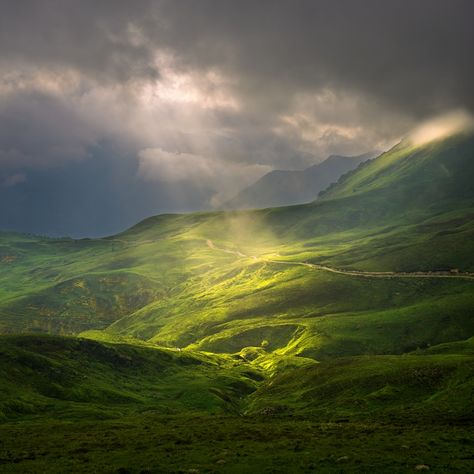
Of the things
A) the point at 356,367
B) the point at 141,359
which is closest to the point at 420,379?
the point at 356,367

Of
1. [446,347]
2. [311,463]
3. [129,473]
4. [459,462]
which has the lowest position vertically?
[446,347]

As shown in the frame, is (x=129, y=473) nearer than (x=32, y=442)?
Yes

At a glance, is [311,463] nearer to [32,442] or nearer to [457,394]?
[32,442]

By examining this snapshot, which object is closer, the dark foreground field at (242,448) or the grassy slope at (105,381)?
the dark foreground field at (242,448)

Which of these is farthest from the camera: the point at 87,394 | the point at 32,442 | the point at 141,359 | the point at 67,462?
the point at 141,359

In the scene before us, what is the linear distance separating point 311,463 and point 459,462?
15024 millimetres

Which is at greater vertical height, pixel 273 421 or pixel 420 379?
pixel 273 421

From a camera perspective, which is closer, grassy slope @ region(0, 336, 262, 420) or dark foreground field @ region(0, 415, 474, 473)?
dark foreground field @ region(0, 415, 474, 473)

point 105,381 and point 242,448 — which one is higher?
point 242,448

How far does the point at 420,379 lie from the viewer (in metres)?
105

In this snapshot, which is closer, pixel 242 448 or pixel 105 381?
pixel 242 448

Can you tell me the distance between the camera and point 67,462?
184 ft

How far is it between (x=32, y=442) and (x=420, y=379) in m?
80.9

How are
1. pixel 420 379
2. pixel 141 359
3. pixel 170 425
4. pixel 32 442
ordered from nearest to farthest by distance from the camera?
pixel 32 442
pixel 170 425
pixel 420 379
pixel 141 359
